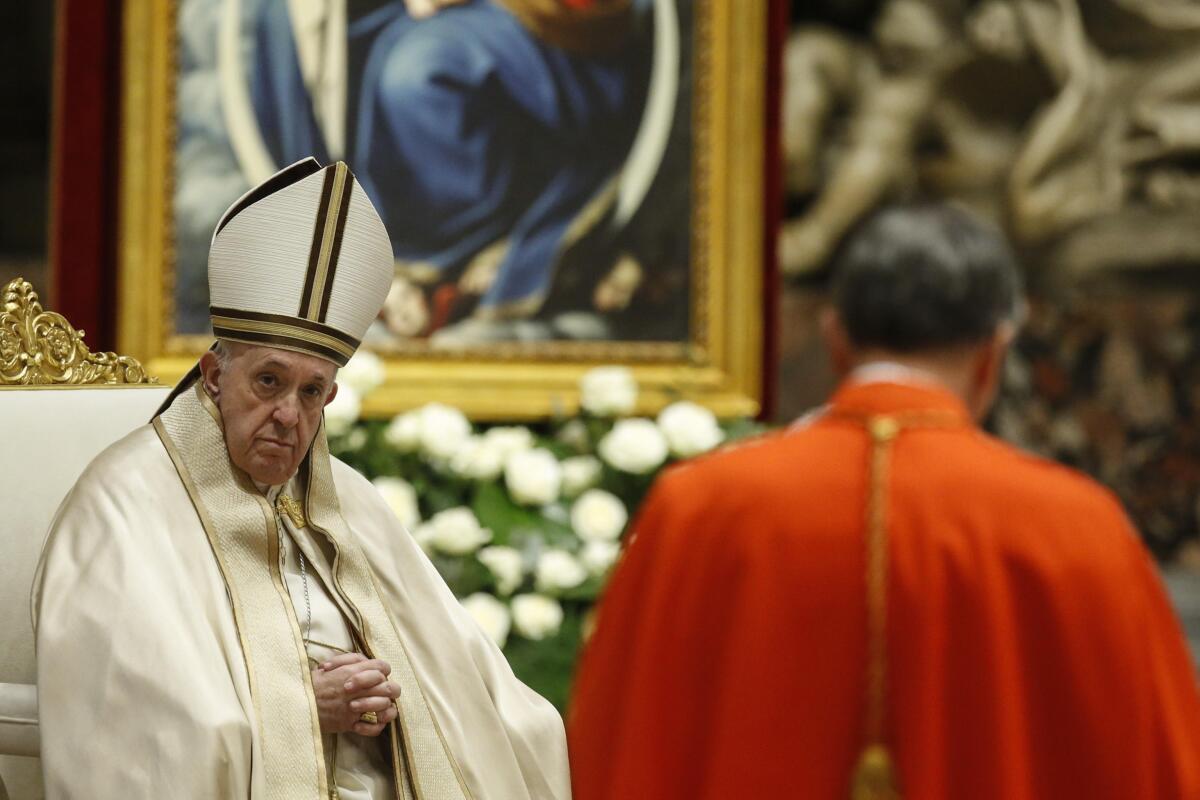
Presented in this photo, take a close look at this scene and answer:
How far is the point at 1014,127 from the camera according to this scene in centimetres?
739

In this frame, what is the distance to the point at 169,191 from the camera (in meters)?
5.08

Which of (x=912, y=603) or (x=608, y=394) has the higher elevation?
(x=912, y=603)

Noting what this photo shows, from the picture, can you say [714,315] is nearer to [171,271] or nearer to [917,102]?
[171,271]

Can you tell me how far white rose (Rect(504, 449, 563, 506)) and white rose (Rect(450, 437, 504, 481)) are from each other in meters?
0.05

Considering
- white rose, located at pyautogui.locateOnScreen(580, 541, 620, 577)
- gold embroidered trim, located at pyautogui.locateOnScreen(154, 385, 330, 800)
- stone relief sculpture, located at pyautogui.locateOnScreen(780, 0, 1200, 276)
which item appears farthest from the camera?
stone relief sculpture, located at pyautogui.locateOnScreen(780, 0, 1200, 276)

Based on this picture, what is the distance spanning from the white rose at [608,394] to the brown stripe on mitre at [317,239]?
204 centimetres

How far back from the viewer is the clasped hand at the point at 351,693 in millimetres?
2893

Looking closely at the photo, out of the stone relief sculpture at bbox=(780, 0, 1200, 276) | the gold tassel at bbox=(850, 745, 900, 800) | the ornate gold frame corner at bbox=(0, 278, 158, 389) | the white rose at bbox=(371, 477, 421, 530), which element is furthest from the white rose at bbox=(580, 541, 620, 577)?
the stone relief sculpture at bbox=(780, 0, 1200, 276)

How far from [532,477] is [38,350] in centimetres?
143

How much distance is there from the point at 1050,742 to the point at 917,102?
565cm

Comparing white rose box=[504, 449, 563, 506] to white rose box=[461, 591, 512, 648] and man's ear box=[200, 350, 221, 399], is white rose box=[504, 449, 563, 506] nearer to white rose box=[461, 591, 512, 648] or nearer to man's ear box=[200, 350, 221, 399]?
white rose box=[461, 591, 512, 648]

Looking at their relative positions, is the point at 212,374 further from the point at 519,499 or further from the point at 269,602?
the point at 519,499

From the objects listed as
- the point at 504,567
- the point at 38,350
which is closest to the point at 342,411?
the point at 504,567

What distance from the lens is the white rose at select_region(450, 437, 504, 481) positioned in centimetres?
449
